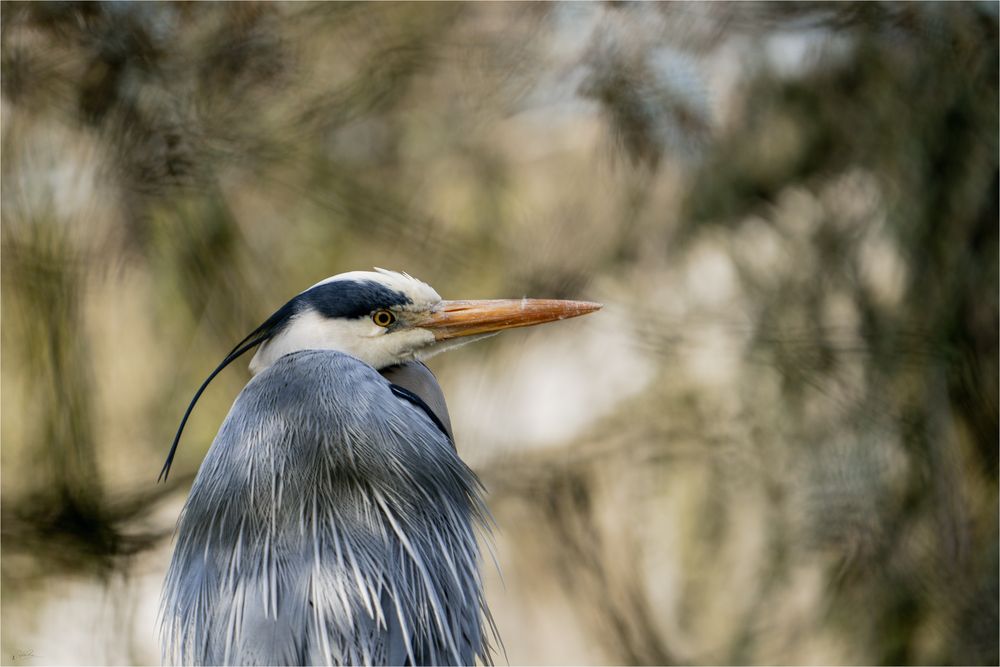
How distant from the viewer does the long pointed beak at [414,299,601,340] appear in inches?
41.8

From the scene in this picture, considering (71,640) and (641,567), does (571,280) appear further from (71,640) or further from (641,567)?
(71,640)

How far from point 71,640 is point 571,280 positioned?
116cm

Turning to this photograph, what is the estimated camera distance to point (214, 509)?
89 cm

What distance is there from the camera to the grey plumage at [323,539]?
838 millimetres

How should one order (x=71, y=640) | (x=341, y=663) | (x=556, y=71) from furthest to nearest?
(x=556, y=71) → (x=71, y=640) → (x=341, y=663)

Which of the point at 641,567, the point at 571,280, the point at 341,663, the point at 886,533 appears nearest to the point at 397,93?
the point at 571,280

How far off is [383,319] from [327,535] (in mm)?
260

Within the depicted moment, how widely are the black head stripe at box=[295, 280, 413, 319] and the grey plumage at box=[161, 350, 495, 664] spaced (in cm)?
7

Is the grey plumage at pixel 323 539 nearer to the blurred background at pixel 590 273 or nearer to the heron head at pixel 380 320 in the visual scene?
the heron head at pixel 380 320

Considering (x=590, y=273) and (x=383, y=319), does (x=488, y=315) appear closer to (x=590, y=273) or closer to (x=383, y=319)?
(x=383, y=319)
